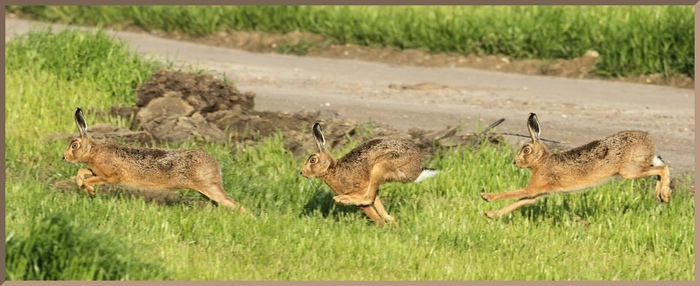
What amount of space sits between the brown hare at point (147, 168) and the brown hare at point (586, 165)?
1.86m

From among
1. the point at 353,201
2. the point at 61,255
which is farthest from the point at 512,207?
the point at 61,255

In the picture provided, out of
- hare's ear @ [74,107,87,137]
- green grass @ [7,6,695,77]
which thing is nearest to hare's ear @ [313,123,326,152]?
hare's ear @ [74,107,87,137]

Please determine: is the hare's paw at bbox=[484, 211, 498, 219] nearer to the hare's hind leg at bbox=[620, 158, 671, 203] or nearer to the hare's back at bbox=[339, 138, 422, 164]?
the hare's back at bbox=[339, 138, 422, 164]

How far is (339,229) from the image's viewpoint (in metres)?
8.96

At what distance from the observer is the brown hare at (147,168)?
30.4ft

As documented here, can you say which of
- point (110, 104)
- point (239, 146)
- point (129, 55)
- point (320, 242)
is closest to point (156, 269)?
point (320, 242)

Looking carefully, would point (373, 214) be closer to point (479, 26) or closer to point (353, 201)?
point (353, 201)

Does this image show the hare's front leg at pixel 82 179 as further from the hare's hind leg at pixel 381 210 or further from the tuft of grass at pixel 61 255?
the tuft of grass at pixel 61 255

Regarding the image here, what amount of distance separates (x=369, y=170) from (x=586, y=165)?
1.45m

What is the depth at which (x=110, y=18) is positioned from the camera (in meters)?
20.7

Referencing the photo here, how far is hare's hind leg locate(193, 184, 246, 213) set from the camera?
365 inches

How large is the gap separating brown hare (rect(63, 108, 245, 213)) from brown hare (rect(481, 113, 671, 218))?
186 centimetres

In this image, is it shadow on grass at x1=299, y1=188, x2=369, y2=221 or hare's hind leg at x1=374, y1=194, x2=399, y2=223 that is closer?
hare's hind leg at x1=374, y1=194, x2=399, y2=223

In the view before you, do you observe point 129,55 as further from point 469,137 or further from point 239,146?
point 469,137
